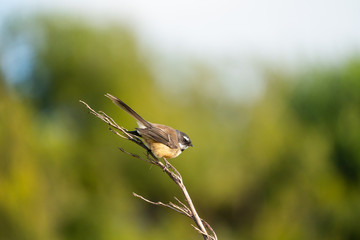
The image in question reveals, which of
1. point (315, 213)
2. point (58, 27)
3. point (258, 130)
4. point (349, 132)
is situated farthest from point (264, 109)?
point (58, 27)

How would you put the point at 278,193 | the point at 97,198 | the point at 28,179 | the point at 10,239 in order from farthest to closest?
the point at 278,193, the point at 97,198, the point at 28,179, the point at 10,239

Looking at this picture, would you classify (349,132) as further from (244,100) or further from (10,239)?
(10,239)

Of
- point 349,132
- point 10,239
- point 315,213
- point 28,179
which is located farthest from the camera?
point 349,132

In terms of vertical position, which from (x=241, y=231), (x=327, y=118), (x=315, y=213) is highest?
(x=327, y=118)

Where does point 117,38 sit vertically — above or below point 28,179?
above

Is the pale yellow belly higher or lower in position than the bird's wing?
lower

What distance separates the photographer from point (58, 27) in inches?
1170

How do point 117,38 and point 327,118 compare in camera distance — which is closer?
point 117,38

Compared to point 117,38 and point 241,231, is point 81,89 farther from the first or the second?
point 241,231

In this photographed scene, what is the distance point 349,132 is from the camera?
89.5ft

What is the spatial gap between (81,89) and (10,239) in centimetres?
1303

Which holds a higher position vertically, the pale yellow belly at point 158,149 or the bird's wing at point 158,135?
the bird's wing at point 158,135

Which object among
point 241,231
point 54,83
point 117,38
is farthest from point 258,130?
point 54,83

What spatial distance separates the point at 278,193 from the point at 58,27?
1582cm
